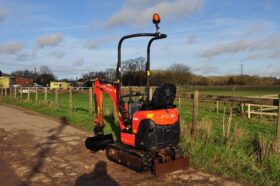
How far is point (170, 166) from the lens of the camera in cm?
639

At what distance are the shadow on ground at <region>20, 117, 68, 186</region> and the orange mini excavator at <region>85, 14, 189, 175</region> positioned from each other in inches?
58.9

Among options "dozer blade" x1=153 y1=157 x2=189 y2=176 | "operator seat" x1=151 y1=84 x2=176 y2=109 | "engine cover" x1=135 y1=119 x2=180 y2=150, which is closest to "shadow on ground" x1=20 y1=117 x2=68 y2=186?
"engine cover" x1=135 y1=119 x2=180 y2=150

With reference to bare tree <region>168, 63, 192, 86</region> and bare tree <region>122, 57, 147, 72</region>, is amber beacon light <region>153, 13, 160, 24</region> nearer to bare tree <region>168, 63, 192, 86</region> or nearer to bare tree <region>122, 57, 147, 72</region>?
bare tree <region>122, 57, 147, 72</region>

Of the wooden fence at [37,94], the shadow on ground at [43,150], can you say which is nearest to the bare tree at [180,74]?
the wooden fence at [37,94]

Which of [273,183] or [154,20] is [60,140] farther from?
[273,183]

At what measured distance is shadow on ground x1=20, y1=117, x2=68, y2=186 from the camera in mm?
6355

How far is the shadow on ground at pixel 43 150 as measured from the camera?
250 inches

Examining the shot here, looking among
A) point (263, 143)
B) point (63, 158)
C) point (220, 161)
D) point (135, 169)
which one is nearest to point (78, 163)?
point (63, 158)

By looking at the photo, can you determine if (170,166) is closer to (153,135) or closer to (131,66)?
(153,135)

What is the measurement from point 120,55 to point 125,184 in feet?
8.50

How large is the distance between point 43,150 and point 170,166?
11.7ft

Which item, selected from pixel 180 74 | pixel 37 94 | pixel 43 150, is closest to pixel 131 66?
pixel 37 94

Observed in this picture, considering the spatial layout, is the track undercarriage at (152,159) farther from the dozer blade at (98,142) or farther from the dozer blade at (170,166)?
the dozer blade at (98,142)

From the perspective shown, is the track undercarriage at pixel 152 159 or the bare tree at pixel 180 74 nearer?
the track undercarriage at pixel 152 159
